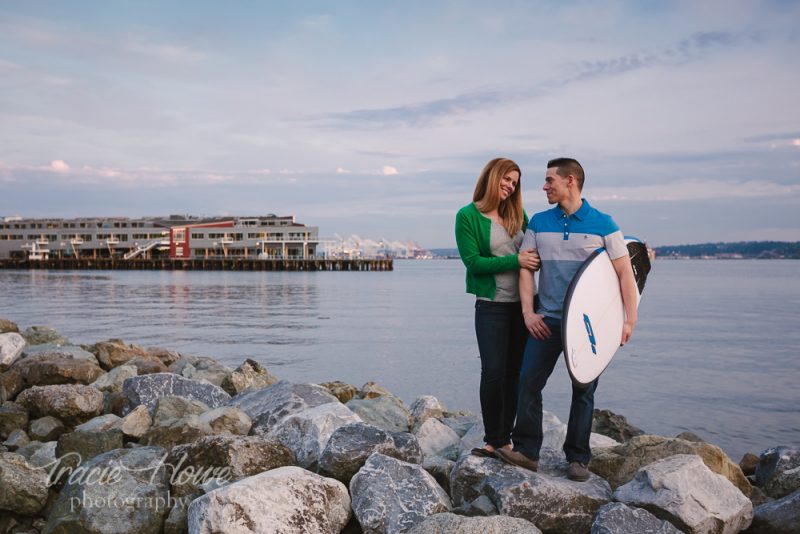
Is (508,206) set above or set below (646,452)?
above

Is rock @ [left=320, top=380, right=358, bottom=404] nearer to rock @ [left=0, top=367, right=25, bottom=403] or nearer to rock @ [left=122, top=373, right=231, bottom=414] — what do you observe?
rock @ [left=122, top=373, right=231, bottom=414]

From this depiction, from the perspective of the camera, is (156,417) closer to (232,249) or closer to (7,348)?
(7,348)

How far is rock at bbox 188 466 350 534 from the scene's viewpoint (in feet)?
14.8

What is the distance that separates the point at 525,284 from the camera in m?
4.75

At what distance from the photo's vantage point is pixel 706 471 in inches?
193

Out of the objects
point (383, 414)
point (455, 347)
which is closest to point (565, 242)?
point (383, 414)

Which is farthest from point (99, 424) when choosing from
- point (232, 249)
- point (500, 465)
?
point (232, 249)

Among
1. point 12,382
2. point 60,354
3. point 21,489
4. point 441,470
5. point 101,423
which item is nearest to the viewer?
point 21,489

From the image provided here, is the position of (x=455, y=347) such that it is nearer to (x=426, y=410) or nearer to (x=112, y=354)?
(x=112, y=354)

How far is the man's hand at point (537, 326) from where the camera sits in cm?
468

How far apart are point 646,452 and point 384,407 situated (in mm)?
3141

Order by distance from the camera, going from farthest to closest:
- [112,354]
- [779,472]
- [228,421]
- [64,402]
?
[112,354], [64,402], [228,421], [779,472]

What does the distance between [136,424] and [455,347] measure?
1533 centimetres

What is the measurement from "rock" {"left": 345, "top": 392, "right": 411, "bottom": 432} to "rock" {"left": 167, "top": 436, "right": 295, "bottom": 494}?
7.12 ft
